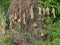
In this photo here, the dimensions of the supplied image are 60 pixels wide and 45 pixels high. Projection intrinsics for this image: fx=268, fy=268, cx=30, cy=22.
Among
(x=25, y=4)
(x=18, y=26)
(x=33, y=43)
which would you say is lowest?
(x=33, y=43)

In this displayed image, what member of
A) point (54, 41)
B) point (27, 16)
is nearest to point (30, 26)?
point (27, 16)

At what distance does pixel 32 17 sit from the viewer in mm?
6102

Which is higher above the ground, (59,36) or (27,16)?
(27,16)

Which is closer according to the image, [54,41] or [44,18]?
[54,41]

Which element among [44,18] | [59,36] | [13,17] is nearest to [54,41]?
[59,36]

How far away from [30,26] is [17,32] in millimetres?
344

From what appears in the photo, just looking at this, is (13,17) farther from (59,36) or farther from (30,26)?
(59,36)

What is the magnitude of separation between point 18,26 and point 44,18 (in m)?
0.68

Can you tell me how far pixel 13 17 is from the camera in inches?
246

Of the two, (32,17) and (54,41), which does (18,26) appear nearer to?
(32,17)

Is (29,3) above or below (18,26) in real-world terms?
above

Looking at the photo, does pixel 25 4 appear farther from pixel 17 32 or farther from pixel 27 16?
pixel 17 32

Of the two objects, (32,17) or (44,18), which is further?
(44,18)

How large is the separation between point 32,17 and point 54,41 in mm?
756
